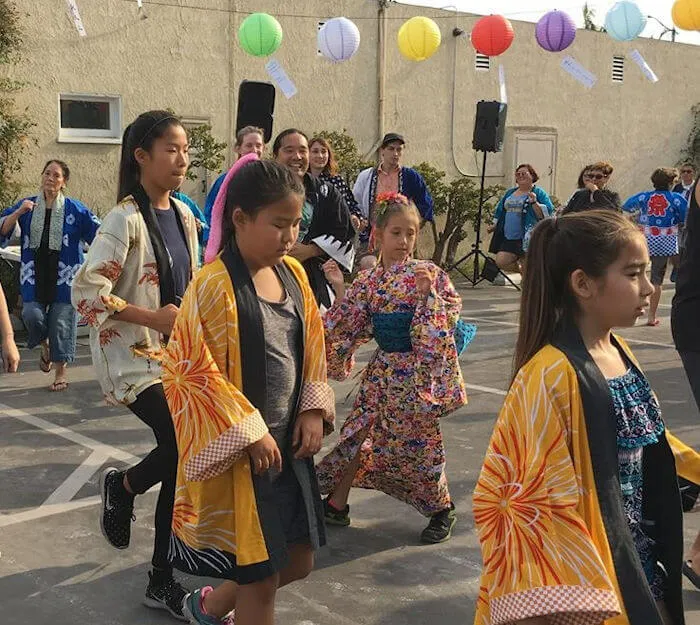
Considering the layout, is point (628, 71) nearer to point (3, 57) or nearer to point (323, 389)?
point (3, 57)

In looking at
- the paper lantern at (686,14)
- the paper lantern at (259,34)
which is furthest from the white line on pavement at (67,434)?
the paper lantern at (686,14)

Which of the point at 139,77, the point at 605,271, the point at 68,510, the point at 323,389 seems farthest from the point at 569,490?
the point at 139,77

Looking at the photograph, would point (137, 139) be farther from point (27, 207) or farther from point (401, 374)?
point (27, 207)

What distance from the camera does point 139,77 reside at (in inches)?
527

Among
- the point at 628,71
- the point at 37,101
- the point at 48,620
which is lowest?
the point at 48,620

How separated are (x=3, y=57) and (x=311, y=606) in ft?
31.9

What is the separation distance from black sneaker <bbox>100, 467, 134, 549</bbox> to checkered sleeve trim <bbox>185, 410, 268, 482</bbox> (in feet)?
3.50

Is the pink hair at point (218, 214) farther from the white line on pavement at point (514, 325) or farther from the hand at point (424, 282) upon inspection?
the white line on pavement at point (514, 325)

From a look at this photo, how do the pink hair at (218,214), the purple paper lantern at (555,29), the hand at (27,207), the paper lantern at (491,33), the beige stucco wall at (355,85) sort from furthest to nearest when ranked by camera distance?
the purple paper lantern at (555,29) < the paper lantern at (491,33) < the beige stucco wall at (355,85) < the hand at (27,207) < the pink hair at (218,214)

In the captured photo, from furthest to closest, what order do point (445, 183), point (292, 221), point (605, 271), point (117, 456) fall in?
point (445, 183), point (117, 456), point (292, 221), point (605, 271)

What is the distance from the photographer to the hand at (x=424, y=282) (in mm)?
4547

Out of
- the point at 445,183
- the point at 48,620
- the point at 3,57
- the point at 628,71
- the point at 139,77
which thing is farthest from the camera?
the point at 628,71

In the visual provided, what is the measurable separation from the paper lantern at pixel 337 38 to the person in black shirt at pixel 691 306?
947 centimetres

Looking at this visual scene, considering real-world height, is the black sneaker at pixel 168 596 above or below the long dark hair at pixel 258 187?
below
